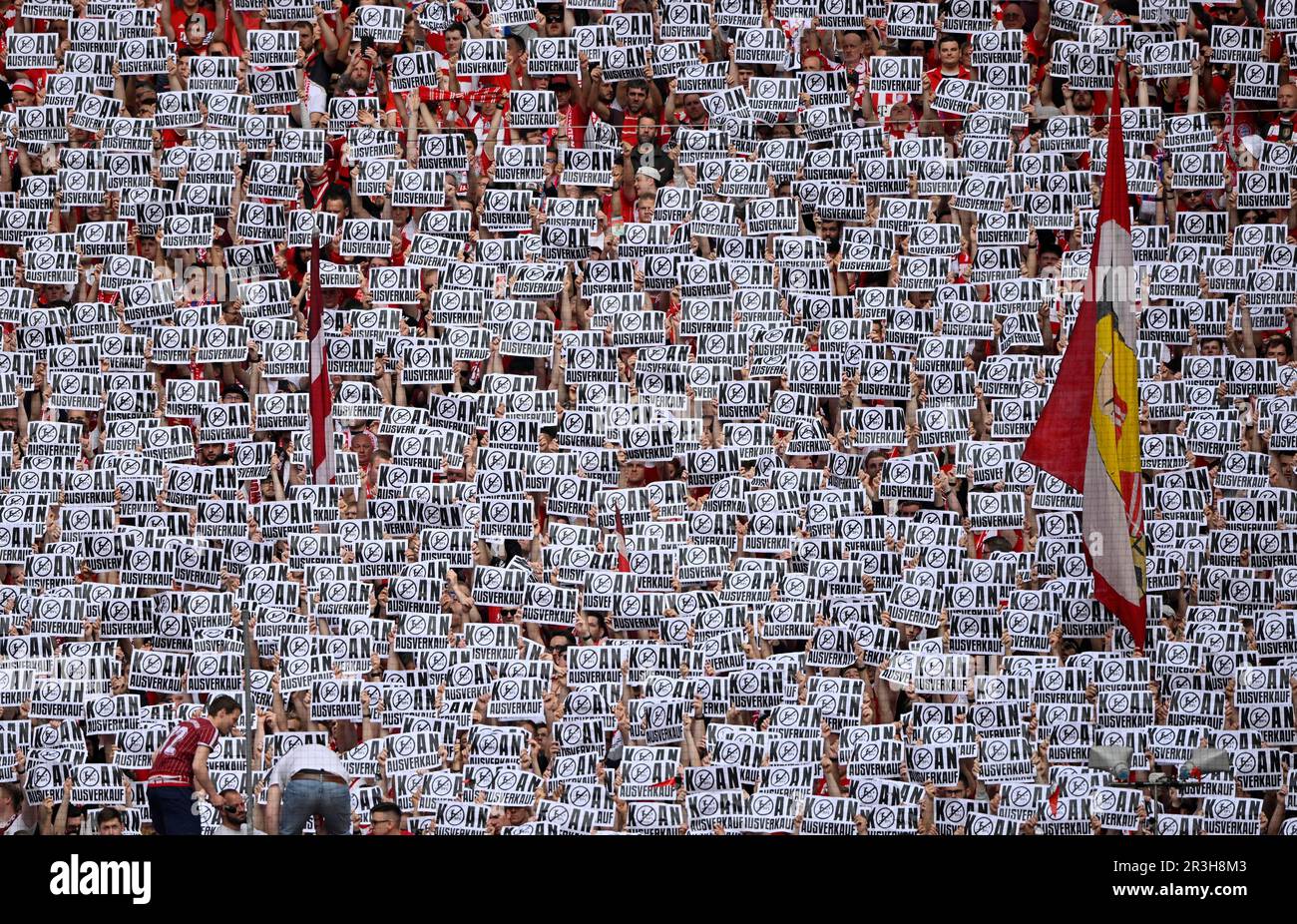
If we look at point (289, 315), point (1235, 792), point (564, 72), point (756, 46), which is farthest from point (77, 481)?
point (1235, 792)

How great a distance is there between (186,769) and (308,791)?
375 mm

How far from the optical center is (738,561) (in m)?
5.75

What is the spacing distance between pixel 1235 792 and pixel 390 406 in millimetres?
2777

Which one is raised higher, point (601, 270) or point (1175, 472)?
point (601, 270)

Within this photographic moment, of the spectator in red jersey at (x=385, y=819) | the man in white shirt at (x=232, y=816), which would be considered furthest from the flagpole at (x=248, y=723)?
the spectator in red jersey at (x=385, y=819)

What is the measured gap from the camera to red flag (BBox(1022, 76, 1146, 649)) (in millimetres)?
5633

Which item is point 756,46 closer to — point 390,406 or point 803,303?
point 803,303

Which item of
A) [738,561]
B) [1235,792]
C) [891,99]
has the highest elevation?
[891,99]

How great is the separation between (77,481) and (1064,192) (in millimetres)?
3178

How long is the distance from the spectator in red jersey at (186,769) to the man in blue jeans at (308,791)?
174 millimetres

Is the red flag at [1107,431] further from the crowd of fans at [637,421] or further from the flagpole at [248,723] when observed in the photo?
the flagpole at [248,723]

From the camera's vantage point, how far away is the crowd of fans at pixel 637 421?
18.6ft

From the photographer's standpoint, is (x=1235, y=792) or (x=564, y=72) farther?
(x=564, y=72)

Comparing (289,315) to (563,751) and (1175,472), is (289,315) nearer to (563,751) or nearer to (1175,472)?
(563,751)
